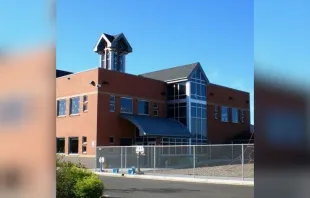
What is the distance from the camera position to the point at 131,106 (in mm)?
36844

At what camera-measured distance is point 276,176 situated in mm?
2887

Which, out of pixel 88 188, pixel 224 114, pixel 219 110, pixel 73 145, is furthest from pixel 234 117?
pixel 88 188

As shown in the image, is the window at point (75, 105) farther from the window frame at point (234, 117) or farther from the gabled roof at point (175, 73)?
the window frame at point (234, 117)

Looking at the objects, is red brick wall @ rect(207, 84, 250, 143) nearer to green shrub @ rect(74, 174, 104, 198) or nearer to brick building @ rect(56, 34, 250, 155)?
brick building @ rect(56, 34, 250, 155)

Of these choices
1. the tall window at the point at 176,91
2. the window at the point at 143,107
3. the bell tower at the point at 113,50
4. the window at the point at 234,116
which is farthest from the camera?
the window at the point at 234,116

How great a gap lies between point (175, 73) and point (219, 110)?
25.0 feet

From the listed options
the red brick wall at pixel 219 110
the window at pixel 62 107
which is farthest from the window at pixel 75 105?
the red brick wall at pixel 219 110

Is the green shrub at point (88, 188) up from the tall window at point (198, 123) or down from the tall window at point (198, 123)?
down

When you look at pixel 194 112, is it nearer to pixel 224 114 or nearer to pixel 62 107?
pixel 224 114

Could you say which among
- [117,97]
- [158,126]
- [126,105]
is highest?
[117,97]

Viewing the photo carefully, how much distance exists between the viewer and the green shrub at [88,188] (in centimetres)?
1018

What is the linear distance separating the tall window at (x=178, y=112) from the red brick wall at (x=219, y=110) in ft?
15.3

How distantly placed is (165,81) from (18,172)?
38302 mm

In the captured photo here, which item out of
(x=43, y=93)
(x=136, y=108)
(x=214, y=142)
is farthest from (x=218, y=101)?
(x=43, y=93)
